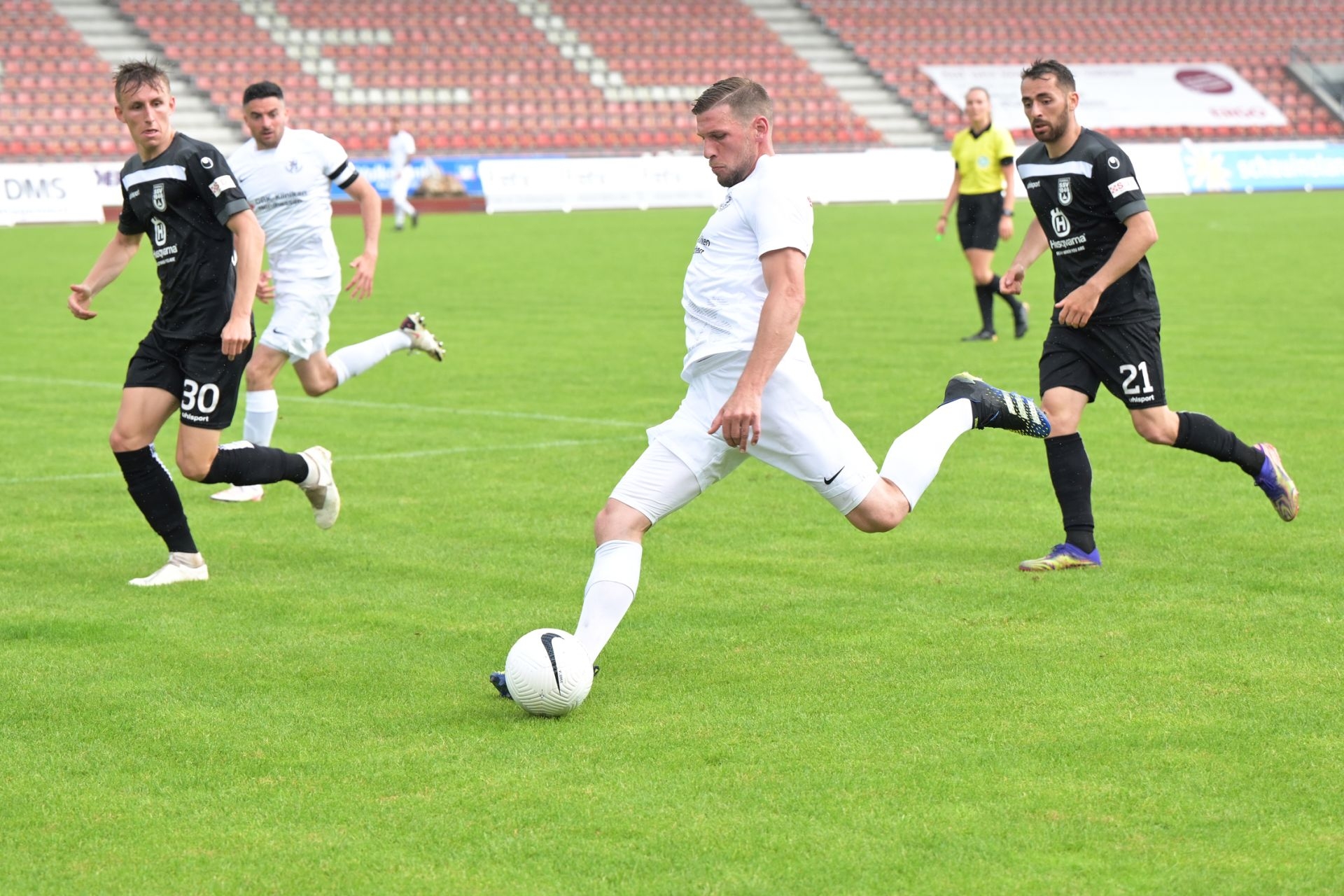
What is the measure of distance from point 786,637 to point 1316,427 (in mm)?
5677

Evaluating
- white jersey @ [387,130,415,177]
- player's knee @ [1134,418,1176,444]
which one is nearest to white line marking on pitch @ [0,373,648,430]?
player's knee @ [1134,418,1176,444]

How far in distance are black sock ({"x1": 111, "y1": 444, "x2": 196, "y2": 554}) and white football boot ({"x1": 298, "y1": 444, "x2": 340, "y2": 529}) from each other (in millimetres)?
700

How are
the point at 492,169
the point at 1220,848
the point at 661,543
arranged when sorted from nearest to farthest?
the point at 1220,848 → the point at 661,543 → the point at 492,169

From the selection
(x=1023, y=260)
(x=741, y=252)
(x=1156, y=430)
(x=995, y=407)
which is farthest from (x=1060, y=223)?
(x=741, y=252)

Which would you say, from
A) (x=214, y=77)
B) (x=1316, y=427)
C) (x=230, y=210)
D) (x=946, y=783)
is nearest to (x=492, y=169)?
(x=214, y=77)

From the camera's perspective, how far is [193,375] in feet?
23.3

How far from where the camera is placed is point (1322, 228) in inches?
1110

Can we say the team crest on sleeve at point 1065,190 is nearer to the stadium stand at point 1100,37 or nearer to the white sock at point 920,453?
the white sock at point 920,453

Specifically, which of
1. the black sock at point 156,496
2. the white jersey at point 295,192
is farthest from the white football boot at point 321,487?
the white jersey at point 295,192

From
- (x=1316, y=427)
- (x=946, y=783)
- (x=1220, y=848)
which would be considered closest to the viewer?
(x=1220, y=848)

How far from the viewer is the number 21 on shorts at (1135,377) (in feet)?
23.4

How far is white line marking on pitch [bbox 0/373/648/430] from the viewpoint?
11555 millimetres

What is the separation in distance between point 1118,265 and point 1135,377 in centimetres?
54

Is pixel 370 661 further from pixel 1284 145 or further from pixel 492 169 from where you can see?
pixel 1284 145
